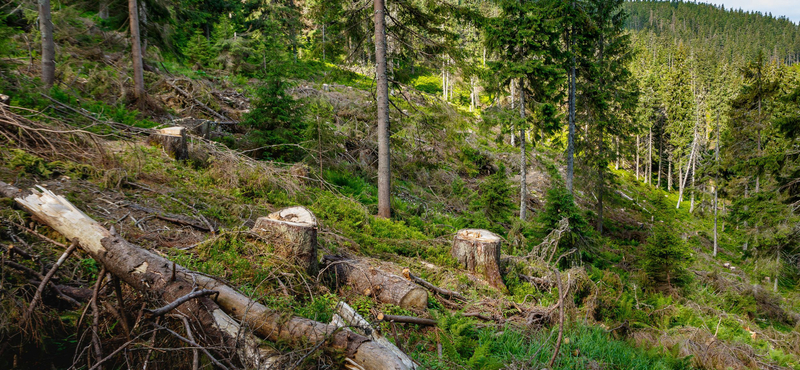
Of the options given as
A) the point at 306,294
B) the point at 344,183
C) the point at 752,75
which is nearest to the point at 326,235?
the point at 306,294

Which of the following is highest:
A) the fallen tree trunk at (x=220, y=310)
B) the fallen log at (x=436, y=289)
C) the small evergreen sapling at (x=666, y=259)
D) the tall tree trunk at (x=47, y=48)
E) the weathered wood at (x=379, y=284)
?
the tall tree trunk at (x=47, y=48)

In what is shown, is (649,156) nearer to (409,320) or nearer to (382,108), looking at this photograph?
(382,108)

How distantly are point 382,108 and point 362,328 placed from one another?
21.5 feet

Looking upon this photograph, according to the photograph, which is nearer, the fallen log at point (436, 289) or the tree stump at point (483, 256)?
the fallen log at point (436, 289)

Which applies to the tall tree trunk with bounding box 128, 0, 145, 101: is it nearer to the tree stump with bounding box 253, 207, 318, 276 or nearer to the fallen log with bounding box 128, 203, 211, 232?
the fallen log with bounding box 128, 203, 211, 232

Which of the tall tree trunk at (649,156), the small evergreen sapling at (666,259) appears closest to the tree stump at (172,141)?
the small evergreen sapling at (666,259)

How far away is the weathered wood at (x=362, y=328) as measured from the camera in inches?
122

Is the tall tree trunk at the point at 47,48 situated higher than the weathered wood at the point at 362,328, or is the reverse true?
the tall tree trunk at the point at 47,48

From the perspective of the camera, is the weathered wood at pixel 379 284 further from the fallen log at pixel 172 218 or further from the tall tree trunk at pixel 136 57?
the tall tree trunk at pixel 136 57

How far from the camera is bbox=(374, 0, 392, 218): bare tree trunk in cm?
876

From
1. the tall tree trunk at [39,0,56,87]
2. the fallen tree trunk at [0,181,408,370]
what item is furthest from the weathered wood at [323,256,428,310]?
the tall tree trunk at [39,0,56,87]

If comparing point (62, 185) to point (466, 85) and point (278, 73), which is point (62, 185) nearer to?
point (278, 73)

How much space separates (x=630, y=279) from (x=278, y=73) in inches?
419

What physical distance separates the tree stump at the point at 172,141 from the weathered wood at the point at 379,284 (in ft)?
15.7
